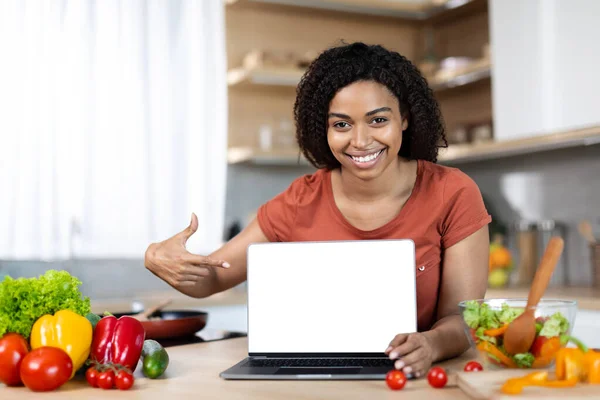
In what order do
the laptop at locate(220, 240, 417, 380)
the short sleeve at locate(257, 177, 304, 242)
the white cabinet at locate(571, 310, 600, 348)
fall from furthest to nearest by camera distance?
the white cabinet at locate(571, 310, 600, 348) < the short sleeve at locate(257, 177, 304, 242) < the laptop at locate(220, 240, 417, 380)

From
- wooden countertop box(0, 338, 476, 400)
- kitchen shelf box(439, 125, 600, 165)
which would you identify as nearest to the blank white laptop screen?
wooden countertop box(0, 338, 476, 400)

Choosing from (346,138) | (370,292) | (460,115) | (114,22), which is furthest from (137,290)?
(370,292)

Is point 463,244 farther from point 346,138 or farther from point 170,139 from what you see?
point 170,139

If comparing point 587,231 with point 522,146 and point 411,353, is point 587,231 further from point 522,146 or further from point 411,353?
point 411,353

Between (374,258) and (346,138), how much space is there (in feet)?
1.31

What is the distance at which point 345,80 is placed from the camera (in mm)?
1614

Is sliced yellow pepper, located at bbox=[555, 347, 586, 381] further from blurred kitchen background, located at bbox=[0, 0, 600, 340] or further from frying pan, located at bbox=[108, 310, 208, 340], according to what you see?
blurred kitchen background, located at bbox=[0, 0, 600, 340]

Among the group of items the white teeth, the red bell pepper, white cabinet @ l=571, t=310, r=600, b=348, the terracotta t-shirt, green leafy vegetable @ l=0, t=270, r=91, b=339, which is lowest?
white cabinet @ l=571, t=310, r=600, b=348

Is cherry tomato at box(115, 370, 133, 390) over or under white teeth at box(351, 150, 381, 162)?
under

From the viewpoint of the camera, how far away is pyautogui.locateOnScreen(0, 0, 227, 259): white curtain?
10.8ft

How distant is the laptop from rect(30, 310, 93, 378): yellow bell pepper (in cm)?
26

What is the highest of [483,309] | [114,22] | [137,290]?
[114,22]

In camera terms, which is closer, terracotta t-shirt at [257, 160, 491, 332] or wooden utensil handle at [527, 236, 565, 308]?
wooden utensil handle at [527, 236, 565, 308]

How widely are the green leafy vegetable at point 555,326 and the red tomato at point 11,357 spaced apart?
818 millimetres
